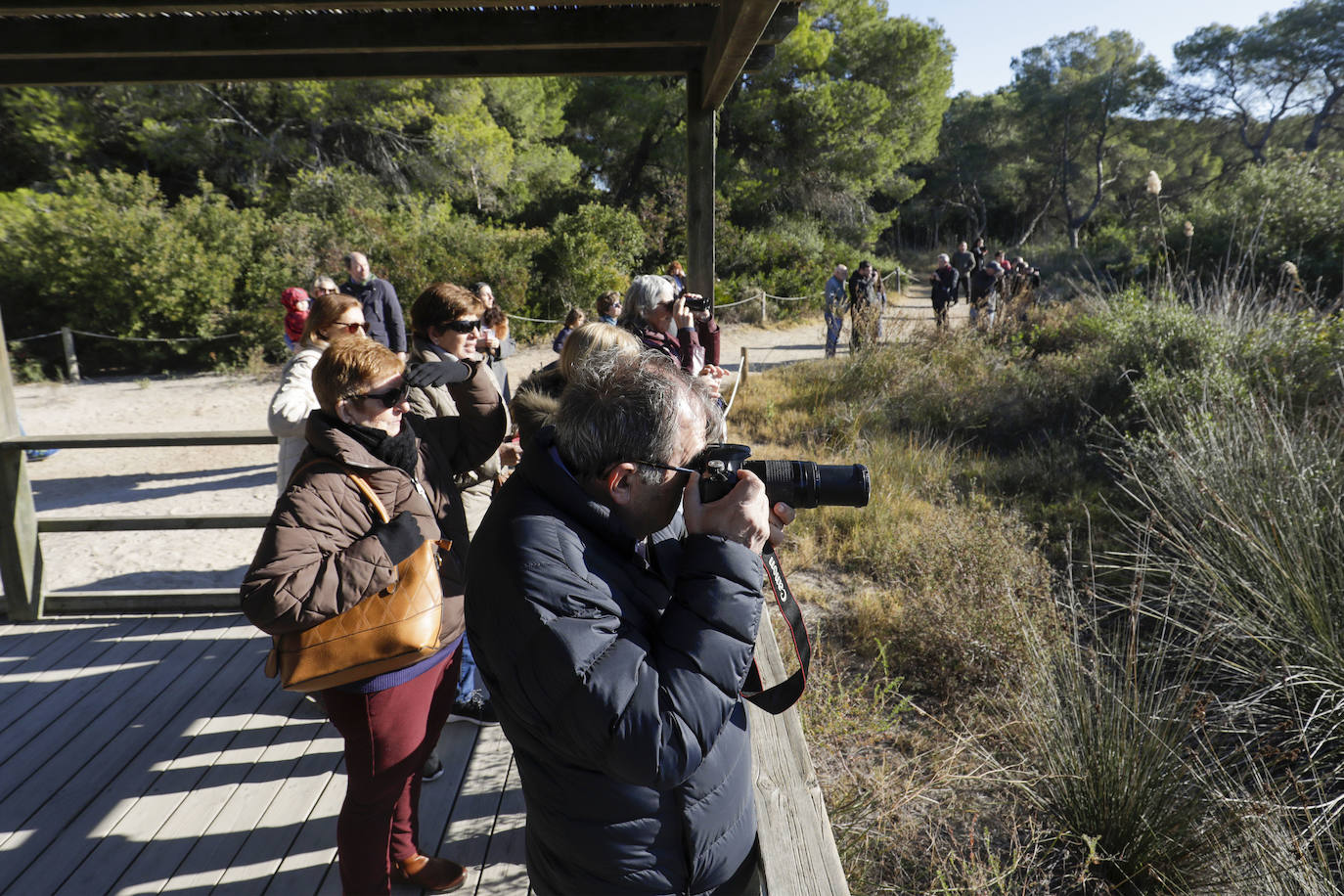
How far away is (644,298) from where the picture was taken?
3.62m

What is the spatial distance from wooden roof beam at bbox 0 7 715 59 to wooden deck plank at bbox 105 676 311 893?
2.52 metres

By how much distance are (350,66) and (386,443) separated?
7.54 ft

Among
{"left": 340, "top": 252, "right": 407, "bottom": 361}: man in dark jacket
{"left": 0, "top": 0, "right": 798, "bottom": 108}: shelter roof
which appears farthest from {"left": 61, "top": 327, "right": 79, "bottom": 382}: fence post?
{"left": 0, "top": 0, "right": 798, "bottom": 108}: shelter roof

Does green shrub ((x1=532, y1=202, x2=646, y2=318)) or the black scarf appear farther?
green shrub ((x1=532, y1=202, x2=646, y2=318))

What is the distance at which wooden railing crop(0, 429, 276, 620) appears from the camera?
3.26m

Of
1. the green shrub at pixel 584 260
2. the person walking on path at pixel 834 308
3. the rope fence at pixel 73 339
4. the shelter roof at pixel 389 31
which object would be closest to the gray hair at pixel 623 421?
the shelter roof at pixel 389 31

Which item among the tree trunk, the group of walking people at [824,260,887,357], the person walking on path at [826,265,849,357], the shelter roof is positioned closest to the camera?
the shelter roof

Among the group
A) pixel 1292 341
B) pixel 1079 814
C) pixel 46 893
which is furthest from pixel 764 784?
pixel 1292 341

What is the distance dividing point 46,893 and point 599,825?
1.76 meters

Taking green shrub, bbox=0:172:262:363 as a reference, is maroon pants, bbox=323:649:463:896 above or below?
below

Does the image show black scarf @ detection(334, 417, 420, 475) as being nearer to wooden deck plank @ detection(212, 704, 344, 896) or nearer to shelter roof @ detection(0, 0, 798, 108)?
wooden deck plank @ detection(212, 704, 344, 896)

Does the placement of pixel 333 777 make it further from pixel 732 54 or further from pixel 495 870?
pixel 732 54

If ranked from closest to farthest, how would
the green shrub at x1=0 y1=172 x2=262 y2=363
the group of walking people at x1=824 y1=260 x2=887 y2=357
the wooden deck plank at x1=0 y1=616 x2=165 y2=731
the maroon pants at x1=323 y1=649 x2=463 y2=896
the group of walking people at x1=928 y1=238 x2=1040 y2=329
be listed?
1. the maroon pants at x1=323 y1=649 x2=463 y2=896
2. the wooden deck plank at x1=0 y1=616 x2=165 y2=731
3. the group of walking people at x1=824 y1=260 x2=887 y2=357
4. the group of walking people at x1=928 y1=238 x2=1040 y2=329
5. the green shrub at x1=0 y1=172 x2=262 y2=363

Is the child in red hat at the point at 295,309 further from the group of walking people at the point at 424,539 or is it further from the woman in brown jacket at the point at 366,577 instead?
the woman in brown jacket at the point at 366,577
